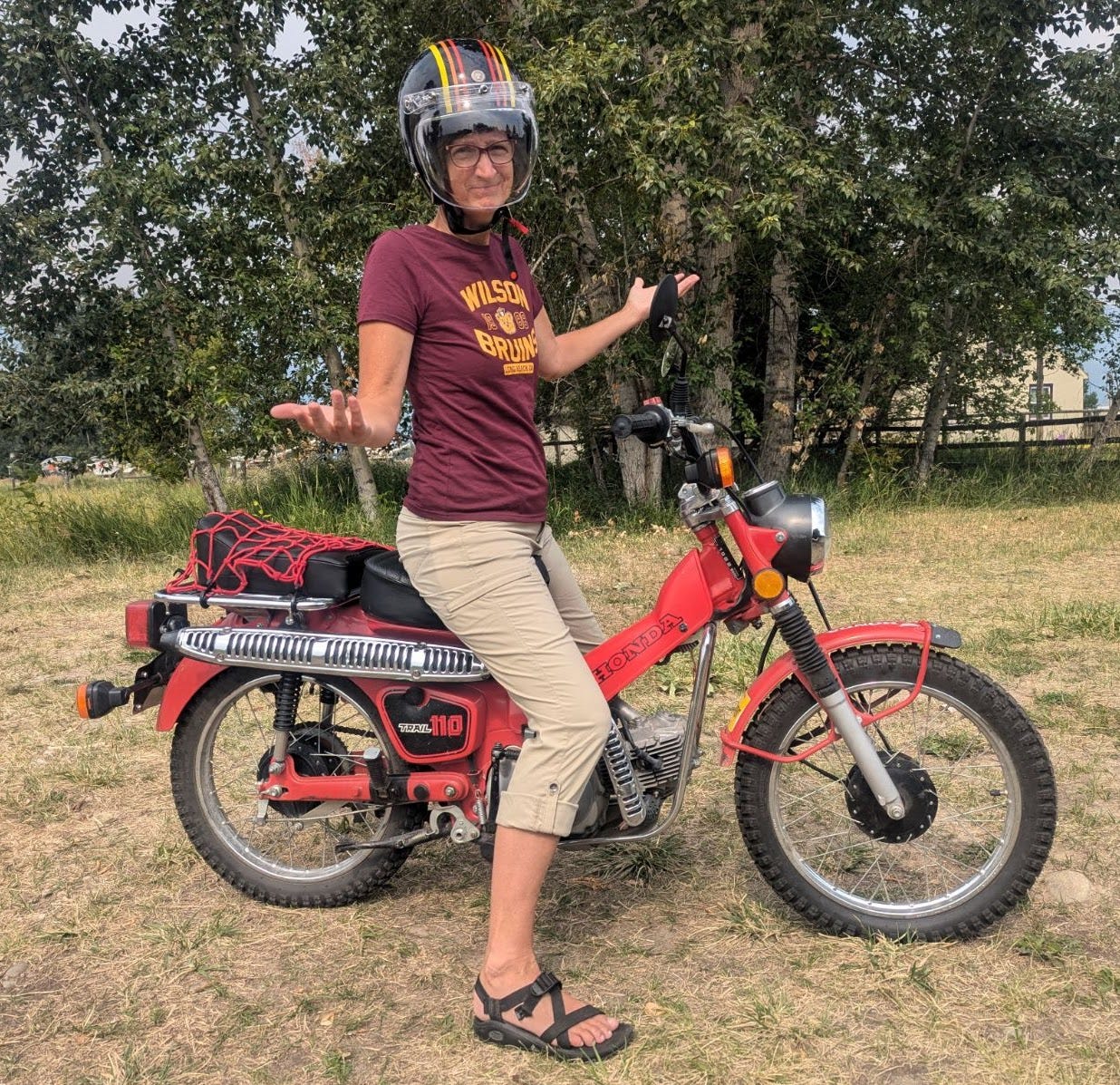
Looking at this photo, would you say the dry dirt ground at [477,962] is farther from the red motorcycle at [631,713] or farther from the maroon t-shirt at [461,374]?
the maroon t-shirt at [461,374]

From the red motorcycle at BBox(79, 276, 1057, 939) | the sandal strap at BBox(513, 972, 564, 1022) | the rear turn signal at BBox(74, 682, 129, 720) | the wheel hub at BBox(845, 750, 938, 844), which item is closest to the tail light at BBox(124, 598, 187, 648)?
the red motorcycle at BBox(79, 276, 1057, 939)

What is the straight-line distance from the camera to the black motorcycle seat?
9.09 ft

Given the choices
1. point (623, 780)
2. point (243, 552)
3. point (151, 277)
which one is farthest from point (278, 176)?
point (623, 780)

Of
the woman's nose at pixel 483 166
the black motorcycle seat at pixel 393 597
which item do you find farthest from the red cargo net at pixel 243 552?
the woman's nose at pixel 483 166

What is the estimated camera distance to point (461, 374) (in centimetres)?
250

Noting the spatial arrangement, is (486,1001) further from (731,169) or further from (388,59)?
(388,59)

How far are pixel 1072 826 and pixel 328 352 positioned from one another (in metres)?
8.96

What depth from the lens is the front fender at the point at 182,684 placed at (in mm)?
2980


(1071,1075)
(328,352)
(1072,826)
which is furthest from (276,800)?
(328,352)

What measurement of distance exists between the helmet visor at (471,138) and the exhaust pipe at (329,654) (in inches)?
44.8

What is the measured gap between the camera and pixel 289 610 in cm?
287

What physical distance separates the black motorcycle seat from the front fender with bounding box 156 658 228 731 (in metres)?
0.52

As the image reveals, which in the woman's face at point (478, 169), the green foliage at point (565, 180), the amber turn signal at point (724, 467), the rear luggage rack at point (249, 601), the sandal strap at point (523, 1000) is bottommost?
the sandal strap at point (523, 1000)

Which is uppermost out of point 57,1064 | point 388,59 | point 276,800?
point 388,59
